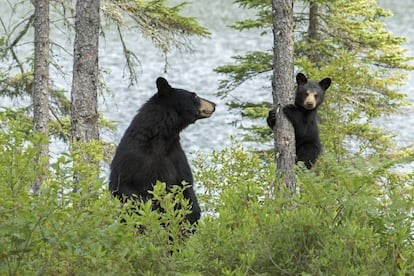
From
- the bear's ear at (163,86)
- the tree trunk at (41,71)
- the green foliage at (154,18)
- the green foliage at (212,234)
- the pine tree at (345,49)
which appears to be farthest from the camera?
the pine tree at (345,49)

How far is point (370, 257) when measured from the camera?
114 inches

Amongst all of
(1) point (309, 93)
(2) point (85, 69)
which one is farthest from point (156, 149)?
(2) point (85, 69)

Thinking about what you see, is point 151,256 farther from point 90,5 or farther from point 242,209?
point 90,5

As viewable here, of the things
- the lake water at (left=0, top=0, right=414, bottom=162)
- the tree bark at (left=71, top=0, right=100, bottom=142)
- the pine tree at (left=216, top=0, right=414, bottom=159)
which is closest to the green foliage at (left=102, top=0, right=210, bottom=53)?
the pine tree at (left=216, top=0, right=414, bottom=159)

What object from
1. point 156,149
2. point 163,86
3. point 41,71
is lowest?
point 156,149

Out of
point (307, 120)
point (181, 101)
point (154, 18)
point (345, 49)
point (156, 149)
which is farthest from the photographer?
point (345, 49)

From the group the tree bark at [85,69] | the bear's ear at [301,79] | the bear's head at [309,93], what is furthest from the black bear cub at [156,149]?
the tree bark at [85,69]

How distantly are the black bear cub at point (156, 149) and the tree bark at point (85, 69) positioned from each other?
8.14 ft

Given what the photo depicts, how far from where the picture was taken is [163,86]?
6.23 m

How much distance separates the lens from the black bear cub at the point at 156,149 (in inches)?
233

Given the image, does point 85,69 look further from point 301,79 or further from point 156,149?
point 156,149

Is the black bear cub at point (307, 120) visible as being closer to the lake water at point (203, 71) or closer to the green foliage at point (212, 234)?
the green foliage at point (212, 234)

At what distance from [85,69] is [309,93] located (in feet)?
8.26

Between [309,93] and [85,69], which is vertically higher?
[85,69]
